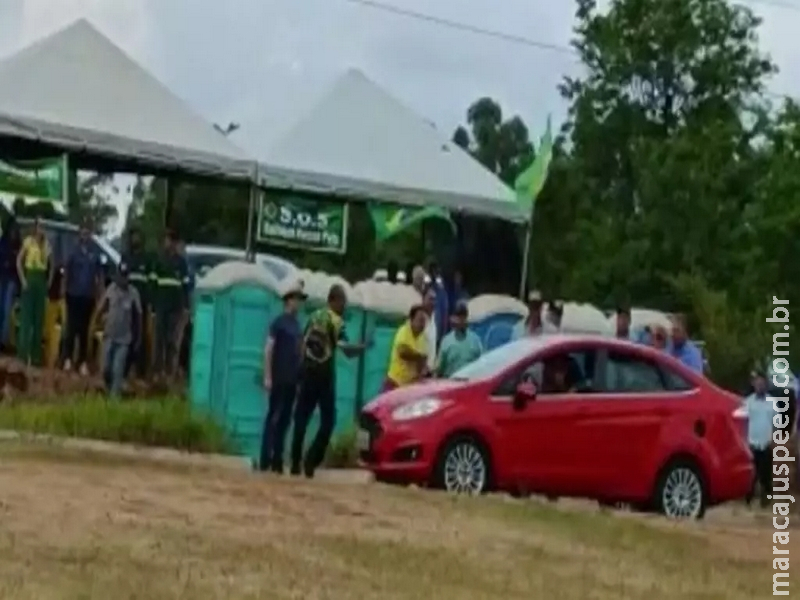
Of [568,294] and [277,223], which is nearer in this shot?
[277,223]

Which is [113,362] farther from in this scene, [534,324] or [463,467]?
[463,467]

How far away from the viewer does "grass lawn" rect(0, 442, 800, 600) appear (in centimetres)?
1083

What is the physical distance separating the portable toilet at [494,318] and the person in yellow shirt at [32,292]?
182 inches

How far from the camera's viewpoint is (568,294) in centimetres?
4647

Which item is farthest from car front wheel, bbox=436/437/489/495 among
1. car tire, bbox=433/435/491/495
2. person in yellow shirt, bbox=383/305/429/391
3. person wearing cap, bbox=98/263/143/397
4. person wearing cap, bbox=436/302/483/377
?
person wearing cap, bbox=98/263/143/397

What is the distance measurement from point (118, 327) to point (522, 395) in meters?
5.59

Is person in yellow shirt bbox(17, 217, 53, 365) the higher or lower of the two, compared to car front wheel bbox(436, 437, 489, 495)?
higher

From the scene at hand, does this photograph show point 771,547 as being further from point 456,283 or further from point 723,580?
point 456,283

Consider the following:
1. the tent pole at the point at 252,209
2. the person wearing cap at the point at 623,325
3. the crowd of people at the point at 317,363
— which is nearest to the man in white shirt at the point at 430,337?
the crowd of people at the point at 317,363

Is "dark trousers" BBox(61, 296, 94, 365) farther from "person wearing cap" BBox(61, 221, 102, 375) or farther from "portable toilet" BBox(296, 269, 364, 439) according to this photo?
"portable toilet" BBox(296, 269, 364, 439)

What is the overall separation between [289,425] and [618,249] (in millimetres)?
27839

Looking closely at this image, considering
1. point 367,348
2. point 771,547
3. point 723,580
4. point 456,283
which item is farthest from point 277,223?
point 723,580

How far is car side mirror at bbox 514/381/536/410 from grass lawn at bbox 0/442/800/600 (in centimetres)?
131

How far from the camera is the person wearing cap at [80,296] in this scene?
22844mm
